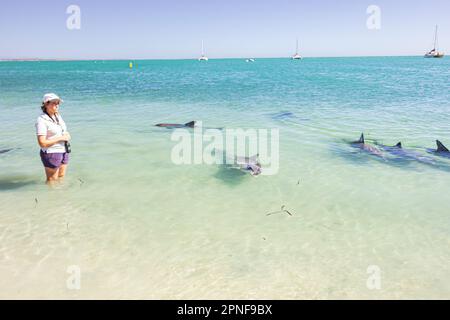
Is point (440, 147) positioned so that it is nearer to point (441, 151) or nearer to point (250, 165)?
point (441, 151)

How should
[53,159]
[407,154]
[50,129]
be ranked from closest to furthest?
[50,129]
[53,159]
[407,154]

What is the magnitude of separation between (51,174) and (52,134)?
1291mm

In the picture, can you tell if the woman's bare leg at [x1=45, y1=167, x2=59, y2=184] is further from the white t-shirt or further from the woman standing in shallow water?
the white t-shirt

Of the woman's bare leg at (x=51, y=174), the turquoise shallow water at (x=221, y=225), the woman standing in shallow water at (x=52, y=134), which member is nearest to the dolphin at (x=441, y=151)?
the turquoise shallow water at (x=221, y=225)

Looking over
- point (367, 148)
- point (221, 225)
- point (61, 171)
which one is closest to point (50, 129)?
point (61, 171)

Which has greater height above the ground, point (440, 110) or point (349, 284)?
point (440, 110)

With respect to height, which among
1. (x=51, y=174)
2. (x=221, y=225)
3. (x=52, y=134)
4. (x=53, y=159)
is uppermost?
(x=52, y=134)

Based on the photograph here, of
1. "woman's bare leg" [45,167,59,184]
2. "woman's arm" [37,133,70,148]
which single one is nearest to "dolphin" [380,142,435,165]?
"woman's arm" [37,133,70,148]

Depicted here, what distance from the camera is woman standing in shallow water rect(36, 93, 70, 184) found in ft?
18.7

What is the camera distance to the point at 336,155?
969 centimetres

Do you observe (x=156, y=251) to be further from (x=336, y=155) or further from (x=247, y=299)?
(x=336, y=155)

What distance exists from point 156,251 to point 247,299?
5.15ft

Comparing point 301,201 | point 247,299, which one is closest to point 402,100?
point 301,201

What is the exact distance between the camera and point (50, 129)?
5855 millimetres
